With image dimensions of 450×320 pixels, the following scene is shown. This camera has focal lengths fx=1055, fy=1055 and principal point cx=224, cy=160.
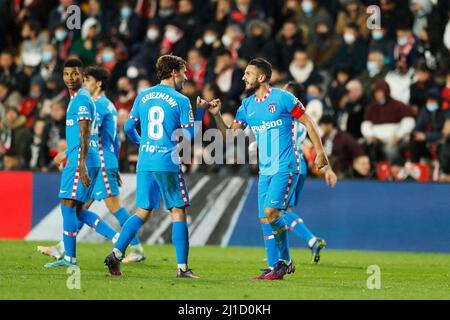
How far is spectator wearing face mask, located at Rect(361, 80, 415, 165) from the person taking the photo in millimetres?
17609

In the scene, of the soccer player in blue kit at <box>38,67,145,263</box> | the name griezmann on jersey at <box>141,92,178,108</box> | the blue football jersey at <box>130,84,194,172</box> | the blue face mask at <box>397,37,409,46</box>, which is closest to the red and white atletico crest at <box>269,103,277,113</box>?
the blue football jersey at <box>130,84,194,172</box>

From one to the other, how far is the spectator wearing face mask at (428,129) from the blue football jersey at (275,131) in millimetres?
6130

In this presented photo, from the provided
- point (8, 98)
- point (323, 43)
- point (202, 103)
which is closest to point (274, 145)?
point (202, 103)

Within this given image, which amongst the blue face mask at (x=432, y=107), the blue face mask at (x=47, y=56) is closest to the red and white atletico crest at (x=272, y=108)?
the blue face mask at (x=432, y=107)

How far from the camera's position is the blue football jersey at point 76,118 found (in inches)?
469

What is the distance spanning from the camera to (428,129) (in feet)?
58.2

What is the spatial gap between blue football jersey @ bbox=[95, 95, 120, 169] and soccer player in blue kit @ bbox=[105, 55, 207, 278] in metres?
2.20

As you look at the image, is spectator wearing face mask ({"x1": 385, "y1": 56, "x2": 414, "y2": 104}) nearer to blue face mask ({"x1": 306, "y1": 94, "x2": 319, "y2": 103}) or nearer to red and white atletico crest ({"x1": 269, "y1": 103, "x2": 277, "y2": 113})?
blue face mask ({"x1": 306, "y1": 94, "x2": 319, "y2": 103})

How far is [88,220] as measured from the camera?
13281 millimetres

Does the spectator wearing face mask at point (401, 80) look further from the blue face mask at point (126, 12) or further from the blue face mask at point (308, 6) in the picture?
the blue face mask at point (126, 12)

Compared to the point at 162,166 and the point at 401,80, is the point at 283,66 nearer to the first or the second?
the point at 401,80

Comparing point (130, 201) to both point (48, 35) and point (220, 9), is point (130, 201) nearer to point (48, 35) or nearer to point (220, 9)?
point (220, 9)

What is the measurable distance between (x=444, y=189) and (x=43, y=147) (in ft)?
24.3

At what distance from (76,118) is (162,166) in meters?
1.58
